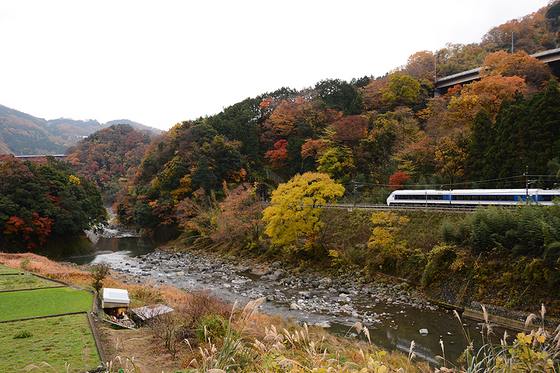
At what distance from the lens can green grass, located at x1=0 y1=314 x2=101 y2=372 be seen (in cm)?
608

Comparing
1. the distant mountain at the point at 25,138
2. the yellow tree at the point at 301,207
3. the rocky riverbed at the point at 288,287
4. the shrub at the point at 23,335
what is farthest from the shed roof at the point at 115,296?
the distant mountain at the point at 25,138

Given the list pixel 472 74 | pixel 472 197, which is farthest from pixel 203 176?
pixel 472 74

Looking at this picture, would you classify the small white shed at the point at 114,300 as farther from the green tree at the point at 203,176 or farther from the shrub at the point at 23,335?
the green tree at the point at 203,176

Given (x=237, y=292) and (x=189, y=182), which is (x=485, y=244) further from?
(x=189, y=182)

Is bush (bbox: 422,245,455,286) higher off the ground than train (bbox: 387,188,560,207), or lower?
lower

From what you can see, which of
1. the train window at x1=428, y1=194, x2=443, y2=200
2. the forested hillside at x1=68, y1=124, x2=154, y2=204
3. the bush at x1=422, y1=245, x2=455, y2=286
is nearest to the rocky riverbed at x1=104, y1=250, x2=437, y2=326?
the bush at x1=422, y1=245, x2=455, y2=286

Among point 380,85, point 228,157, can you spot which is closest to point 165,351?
point 228,157

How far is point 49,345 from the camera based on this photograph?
6941 mm

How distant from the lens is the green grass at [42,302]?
359 inches

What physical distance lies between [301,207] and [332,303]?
831 cm

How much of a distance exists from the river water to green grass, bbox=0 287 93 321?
7620 millimetres

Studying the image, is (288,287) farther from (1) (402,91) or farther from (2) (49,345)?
(1) (402,91)

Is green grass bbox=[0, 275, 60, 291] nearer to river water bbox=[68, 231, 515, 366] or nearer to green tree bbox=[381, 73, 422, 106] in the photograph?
river water bbox=[68, 231, 515, 366]

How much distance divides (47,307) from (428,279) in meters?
16.7
